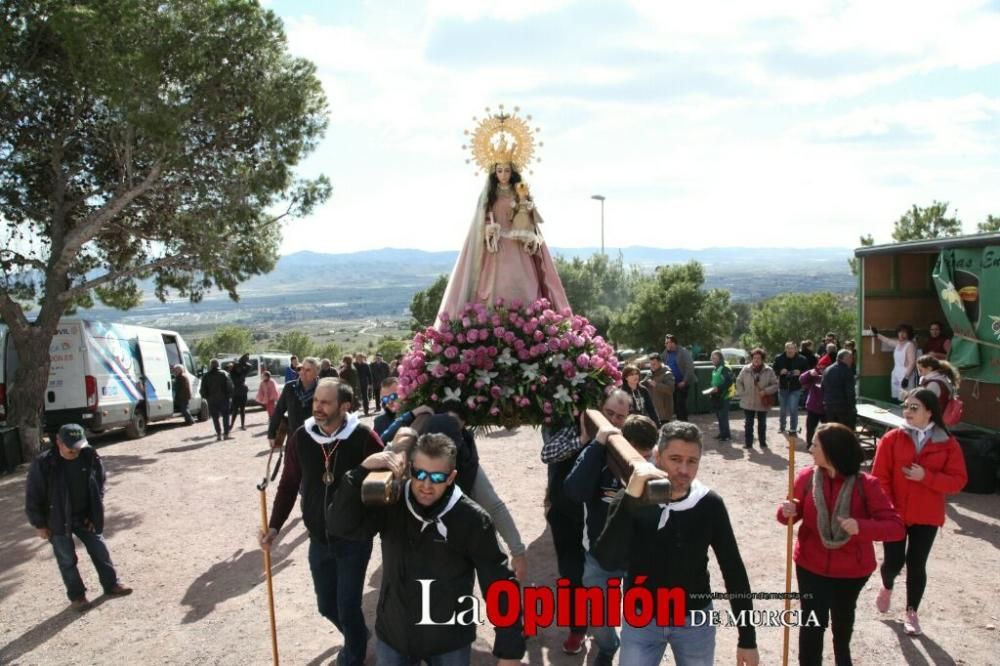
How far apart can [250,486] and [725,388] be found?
851cm

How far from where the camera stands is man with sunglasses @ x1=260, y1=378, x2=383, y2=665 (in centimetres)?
503

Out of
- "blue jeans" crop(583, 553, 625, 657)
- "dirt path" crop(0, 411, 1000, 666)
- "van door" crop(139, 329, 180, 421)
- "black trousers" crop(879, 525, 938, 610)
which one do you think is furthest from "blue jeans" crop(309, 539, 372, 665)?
"van door" crop(139, 329, 180, 421)

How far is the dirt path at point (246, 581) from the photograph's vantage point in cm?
593

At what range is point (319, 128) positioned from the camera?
57.8 ft

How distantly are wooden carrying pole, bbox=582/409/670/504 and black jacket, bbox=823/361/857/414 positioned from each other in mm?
7968

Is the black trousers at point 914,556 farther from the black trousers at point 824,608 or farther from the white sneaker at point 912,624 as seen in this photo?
the black trousers at point 824,608

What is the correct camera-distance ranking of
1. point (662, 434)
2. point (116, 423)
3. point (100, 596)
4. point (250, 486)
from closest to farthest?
point (662, 434)
point (100, 596)
point (250, 486)
point (116, 423)

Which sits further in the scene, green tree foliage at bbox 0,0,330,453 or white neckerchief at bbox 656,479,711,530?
green tree foliage at bbox 0,0,330,453

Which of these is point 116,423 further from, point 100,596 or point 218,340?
point 218,340

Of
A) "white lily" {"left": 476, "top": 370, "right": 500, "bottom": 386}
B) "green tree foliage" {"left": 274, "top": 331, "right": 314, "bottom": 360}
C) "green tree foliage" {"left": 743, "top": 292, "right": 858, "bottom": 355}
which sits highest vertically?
"white lily" {"left": 476, "top": 370, "right": 500, "bottom": 386}

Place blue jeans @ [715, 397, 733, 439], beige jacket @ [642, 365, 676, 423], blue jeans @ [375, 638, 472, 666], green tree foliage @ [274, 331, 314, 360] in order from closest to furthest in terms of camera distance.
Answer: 1. blue jeans @ [375, 638, 472, 666]
2. beige jacket @ [642, 365, 676, 423]
3. blue jeans @ [715, 397, 733, 439]
4. green tree foliage @ [274, 331, 314, 360]

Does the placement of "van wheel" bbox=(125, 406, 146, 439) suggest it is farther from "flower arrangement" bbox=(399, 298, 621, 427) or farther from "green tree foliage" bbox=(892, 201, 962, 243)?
"green tree foliage" bbox=(892, 201, 962, 243)

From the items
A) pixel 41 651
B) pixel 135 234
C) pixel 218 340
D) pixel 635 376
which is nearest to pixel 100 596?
pixel 41 651

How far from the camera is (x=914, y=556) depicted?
5.78 metres
